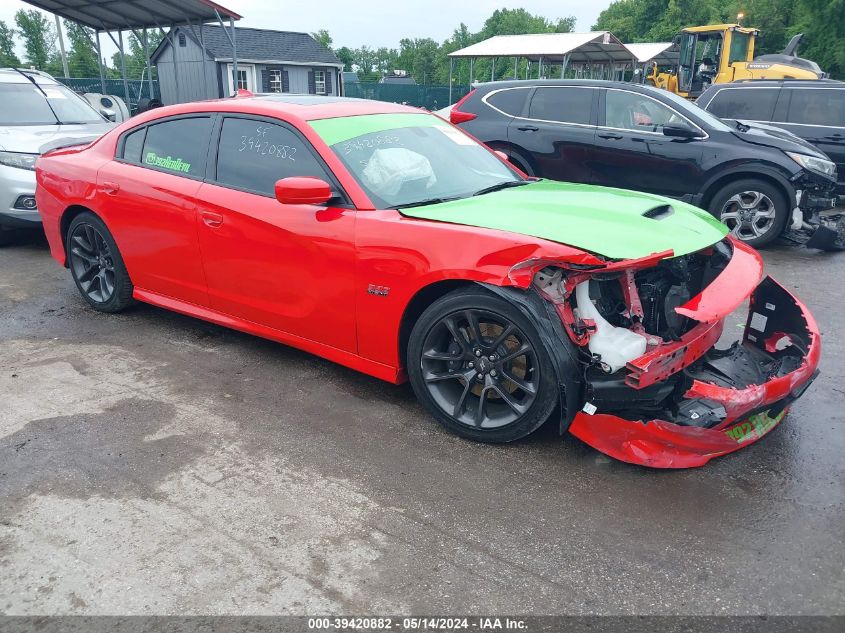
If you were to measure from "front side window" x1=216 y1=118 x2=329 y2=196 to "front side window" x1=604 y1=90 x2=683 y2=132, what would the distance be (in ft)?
17.1

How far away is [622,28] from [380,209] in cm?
6908

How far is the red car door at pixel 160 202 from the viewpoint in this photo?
167 inches

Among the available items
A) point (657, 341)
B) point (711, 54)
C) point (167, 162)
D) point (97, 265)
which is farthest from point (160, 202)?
point (711, 54)

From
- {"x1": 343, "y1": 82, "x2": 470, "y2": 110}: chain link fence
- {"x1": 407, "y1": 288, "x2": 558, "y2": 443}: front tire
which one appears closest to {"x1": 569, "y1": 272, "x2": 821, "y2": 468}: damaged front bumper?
{"x1": 407, "y1": 288, "x2": 558, "y2": 443}: front tire

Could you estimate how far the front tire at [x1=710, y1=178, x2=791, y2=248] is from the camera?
723 centimetres

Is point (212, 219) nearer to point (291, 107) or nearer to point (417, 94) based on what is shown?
point (291, 107)

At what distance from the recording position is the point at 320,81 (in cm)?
4409

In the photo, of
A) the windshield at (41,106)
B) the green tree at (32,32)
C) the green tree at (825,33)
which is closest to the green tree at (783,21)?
the green tree at (825,33)

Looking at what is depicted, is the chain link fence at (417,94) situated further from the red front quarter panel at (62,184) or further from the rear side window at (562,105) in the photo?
the red front quarter panel at (62,184)

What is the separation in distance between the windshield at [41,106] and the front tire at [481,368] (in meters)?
6.87

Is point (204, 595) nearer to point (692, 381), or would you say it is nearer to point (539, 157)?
point (692, 381)

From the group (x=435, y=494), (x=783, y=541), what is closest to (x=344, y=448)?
(x=435, y=494)

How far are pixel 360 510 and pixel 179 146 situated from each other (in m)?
2.86

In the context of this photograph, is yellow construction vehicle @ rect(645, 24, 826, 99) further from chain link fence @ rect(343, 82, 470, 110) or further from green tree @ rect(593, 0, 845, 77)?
green tree @ rect(593, 0, 845, 77)
